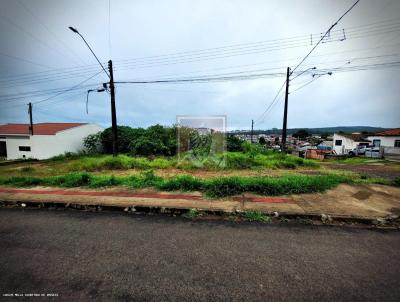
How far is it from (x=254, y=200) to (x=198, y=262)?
285cm

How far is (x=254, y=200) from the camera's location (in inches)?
201

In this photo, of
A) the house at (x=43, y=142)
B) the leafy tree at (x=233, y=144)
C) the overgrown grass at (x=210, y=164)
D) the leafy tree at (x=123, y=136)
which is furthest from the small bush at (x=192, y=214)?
the house at (x=43, y=142)

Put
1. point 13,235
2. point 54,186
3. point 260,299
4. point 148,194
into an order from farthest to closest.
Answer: point 54,186
point 148,194
point 13,235
point 260,299

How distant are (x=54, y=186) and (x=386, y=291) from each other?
8.97m

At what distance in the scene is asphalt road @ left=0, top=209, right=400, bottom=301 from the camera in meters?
2.18

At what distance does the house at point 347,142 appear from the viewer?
3594 centimetres

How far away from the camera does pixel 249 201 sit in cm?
505

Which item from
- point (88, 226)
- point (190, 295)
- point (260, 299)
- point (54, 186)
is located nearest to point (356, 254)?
point (260, 299)

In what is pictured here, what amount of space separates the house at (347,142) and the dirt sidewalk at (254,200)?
36756mm

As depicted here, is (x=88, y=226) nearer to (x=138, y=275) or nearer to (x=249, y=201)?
(x=138, y=275)

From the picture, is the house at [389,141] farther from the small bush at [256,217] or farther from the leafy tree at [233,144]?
the small bush at [256,217]

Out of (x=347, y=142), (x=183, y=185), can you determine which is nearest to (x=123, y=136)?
(x=183, y=185)

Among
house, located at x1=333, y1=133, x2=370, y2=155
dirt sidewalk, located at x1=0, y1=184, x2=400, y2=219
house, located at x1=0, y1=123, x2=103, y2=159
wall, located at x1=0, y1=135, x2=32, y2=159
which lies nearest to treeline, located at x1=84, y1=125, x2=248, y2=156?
house, located at x1=0, y1=123, x2=103, y2=159

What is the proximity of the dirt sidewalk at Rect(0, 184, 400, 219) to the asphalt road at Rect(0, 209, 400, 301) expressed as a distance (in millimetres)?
730
